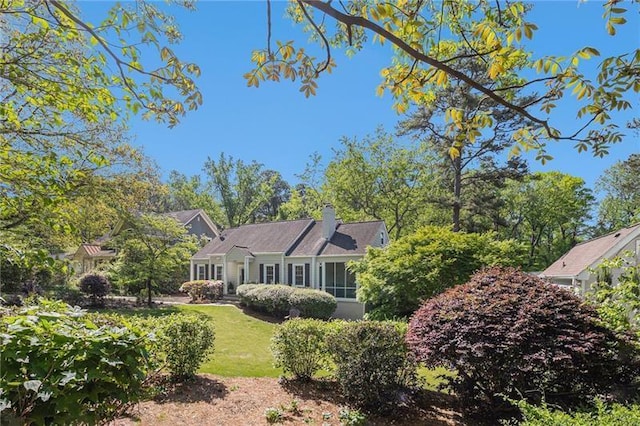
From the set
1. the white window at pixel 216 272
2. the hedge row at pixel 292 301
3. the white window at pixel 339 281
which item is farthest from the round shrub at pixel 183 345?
the white window at pixel 216 272

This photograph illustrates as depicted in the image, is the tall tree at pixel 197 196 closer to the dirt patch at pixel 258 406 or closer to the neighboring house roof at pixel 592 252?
the neighboring house roof at pixel 592 252

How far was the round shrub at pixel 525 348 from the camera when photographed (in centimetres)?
556

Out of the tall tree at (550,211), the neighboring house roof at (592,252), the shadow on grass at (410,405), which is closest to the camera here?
the shadow on grass at (410,405)

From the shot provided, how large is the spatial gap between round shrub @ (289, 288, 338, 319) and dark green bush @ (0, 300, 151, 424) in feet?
52.6

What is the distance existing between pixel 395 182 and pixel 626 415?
26.1 meters

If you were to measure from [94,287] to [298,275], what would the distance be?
1000 centimetres

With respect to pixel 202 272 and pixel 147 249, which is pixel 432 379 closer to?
pixel 147 249

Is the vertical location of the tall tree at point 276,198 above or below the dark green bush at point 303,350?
above

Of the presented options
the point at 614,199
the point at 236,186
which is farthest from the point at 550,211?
the point at 236,186

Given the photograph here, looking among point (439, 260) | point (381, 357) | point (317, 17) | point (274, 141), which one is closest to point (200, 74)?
point (317, 17)

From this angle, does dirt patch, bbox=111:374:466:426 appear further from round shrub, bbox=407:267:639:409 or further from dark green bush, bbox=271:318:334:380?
round shrub, bbox=407:267:639:409

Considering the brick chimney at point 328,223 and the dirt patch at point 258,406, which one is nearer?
the dirt patch at point 258,406

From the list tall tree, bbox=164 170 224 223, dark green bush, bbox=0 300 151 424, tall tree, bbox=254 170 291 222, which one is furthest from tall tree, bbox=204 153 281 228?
dark green bush, bbox=0 300 151 424

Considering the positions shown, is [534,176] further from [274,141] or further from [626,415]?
[626,415]
